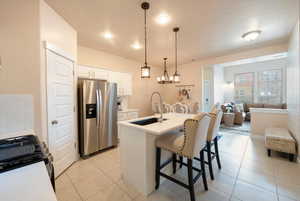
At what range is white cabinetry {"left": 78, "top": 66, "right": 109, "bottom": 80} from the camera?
3.26 metres

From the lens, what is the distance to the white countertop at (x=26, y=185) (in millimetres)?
599

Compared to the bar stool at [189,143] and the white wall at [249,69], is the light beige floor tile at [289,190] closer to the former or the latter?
the bar stool at [189,143]

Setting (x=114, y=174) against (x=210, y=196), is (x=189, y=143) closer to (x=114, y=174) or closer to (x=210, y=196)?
(x=210, y=196)

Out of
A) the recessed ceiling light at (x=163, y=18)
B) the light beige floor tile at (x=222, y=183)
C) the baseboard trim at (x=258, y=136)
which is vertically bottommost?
the light beige floor tile at (x=222, y=183)

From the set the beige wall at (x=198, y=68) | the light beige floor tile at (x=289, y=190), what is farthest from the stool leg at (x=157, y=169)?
the beige wall at (x=198, y=68)

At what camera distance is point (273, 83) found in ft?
20.5

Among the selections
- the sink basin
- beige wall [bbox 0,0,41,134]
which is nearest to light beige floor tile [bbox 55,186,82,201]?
→ beige wall [bbox 0,0,41,134]

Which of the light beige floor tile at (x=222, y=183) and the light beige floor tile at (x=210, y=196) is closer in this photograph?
the light beige floor tile at (x=210, y=196)

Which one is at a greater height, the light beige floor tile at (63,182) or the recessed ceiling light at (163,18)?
the recessed ceiling light at (163,18)

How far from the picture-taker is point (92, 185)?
1.96 meters

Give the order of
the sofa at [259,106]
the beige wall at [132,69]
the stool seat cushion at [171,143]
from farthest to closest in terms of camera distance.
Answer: the sofa at [259,106] < the beige wall at [132,69] < the stool seat cushion at [171,143]

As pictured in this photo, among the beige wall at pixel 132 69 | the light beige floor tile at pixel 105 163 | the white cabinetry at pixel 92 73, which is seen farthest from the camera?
the beige wall at pixel 132 69

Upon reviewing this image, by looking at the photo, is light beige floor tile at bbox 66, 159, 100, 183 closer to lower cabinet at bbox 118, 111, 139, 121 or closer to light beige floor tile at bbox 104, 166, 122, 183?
light beige floor tile at bbox 104, 166, 122, 183

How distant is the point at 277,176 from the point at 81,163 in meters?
3.46
